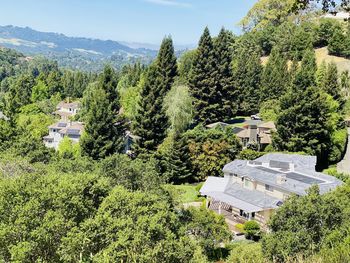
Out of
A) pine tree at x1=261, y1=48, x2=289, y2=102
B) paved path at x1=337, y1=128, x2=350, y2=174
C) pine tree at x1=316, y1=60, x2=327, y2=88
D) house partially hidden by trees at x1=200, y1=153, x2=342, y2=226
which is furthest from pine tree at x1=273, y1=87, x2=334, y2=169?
pine tree at x1=261, y1=48, x2=289, y2=102

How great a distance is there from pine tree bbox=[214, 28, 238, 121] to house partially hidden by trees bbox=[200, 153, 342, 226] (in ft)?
52.3

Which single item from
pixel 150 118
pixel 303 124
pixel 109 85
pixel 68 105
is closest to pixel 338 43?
pixel 303 124

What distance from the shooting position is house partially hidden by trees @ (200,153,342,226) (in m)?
26.9

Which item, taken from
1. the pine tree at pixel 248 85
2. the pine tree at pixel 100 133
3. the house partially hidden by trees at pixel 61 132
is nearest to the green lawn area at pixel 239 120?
the pine tree at pixel 248 85

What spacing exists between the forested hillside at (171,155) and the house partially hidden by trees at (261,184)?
200 centimetres

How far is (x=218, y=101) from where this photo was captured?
48500 millimetres

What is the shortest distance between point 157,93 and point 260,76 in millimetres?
23069

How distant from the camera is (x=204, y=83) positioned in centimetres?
4744

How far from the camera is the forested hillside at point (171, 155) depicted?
12.8 meters

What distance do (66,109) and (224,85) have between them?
28785 millimetres

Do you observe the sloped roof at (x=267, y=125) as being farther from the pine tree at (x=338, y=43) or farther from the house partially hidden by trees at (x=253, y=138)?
the pine tree at (x=338, y=43)

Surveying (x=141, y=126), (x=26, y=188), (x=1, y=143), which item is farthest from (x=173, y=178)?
(x=26, y=188)

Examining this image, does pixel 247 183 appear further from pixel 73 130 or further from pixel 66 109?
pixel 66 109

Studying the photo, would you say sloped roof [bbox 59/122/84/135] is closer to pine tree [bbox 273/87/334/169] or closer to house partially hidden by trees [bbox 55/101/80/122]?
house partially hidden by trees [bbox 55/101/80/122]
